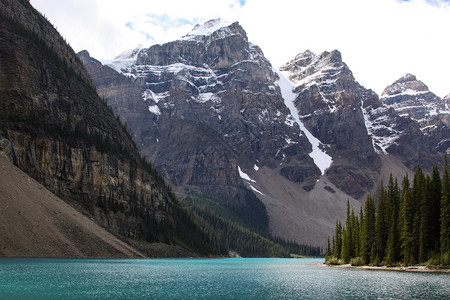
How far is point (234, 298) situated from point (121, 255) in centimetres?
6795

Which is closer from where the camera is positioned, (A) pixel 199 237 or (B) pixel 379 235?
(B) pixel 379 235

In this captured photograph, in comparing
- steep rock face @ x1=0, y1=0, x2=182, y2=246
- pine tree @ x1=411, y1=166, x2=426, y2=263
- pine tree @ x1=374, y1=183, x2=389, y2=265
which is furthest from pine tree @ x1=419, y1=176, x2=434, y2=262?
steep rock face @ x1=0, y1=0, x2=182, y2=246

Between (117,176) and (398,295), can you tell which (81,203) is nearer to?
(117,176)

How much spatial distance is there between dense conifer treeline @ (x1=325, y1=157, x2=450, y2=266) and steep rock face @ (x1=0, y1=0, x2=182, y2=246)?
6632 cm

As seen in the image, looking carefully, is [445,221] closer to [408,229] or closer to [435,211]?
[435,211]

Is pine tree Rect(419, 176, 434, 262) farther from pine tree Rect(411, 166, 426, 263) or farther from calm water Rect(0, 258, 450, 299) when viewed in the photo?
calm water Rect(0, 258, 450, 299)

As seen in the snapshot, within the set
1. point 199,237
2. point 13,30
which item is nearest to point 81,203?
point 13,30

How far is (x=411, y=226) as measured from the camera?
7631 centimetres

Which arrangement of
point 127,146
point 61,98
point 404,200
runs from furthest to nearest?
point 127,146, point 61,98, point 404,200

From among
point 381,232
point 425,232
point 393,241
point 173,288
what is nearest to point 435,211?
point 425,232

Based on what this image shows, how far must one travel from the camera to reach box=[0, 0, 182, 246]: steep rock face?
381 feet

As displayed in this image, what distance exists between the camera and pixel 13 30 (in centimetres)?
13062

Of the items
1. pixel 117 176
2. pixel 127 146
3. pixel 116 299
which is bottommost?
pixel 116 299

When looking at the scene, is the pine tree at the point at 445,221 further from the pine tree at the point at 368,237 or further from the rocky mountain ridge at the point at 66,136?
the rocky mountain ridge at the point at 66,136
